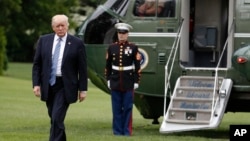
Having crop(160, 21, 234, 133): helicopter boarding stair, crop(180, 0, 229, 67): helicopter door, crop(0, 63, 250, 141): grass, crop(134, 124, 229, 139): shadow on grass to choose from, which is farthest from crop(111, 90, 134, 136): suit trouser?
crop(180, 0, 229, 67): helicopter door

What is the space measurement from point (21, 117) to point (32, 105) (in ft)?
18.0

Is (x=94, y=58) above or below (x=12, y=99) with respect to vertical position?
above

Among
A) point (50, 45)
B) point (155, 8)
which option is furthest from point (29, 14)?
point (50, 45)

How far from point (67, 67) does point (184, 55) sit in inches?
178

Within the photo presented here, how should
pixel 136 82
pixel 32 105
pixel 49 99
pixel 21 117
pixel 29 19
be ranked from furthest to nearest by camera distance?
1. pixel 29 19
2. pixel 32 105
3. pixel 21 117
4. pixel 136 82
5. pixel 49 99

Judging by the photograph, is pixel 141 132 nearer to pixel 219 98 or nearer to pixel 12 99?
pixel 219 98

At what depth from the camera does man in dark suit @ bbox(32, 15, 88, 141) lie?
468 inches

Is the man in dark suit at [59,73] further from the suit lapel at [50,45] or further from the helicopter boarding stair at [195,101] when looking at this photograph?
the helicopter boarding stair at [195,101]

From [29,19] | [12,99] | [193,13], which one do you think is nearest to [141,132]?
[193,13]

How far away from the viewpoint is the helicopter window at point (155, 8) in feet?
51.9

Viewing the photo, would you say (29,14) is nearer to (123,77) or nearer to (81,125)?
(81,125)

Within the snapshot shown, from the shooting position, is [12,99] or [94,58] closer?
[94,58]

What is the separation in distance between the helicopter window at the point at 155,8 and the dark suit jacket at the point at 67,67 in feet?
13.1

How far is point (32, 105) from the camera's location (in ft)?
83.0
